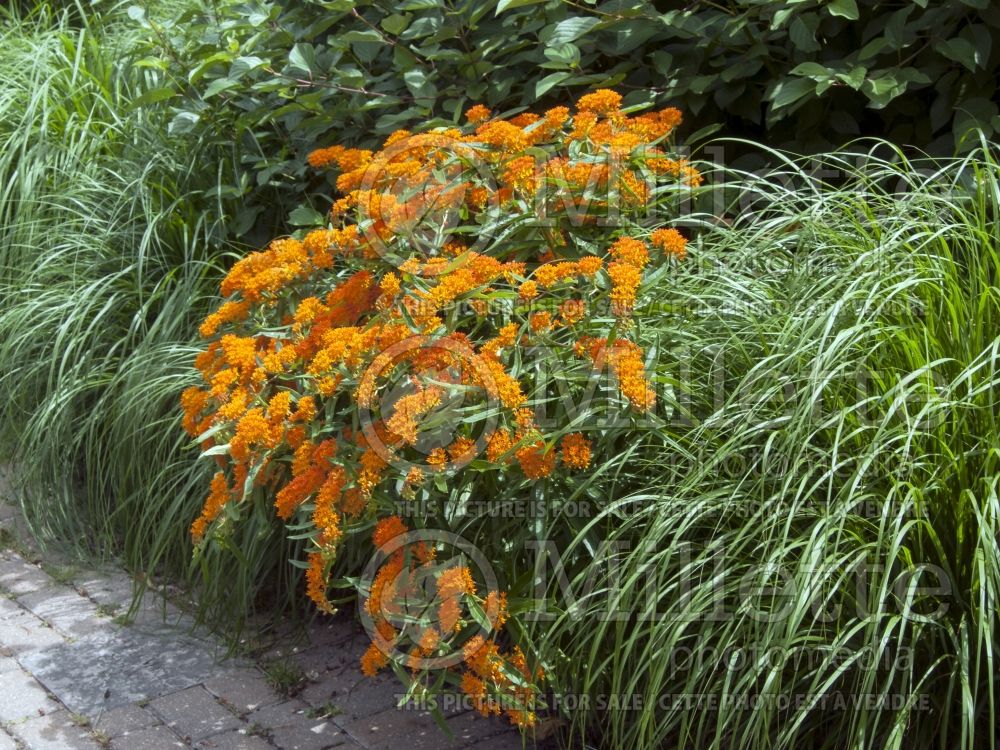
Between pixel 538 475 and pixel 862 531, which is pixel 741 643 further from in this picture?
pixel 538 475

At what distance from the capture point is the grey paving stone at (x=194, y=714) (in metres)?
3.11

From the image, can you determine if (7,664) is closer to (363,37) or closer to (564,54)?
(363,37)

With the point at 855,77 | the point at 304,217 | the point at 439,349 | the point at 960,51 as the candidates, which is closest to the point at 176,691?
the point at 439,349

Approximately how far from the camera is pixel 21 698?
327cm

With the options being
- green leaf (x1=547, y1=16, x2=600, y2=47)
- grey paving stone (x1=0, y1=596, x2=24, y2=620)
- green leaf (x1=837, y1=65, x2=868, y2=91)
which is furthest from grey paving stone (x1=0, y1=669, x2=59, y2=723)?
green leaf (x1=837, y1=65, x2=868, y2=91)

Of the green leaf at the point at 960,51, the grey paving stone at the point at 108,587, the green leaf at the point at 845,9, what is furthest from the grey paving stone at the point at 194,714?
the green leaf at the point at 960,51

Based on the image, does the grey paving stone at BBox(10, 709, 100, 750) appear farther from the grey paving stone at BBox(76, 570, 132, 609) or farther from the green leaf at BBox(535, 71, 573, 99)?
the green leaf at BBox(535, 71, 573, 99)

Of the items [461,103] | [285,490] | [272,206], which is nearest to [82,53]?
[272,206]

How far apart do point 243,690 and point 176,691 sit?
7.1 inches

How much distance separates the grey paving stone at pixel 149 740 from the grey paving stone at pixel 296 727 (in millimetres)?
194

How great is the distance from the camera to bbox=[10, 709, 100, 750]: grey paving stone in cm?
305

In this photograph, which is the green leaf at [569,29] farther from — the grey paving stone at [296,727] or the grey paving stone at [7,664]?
the grey paving stone at [7,664]

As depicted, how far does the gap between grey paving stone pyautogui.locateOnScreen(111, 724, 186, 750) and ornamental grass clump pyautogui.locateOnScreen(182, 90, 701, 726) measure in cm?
51

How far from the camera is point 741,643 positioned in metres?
2.51
